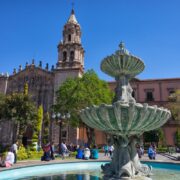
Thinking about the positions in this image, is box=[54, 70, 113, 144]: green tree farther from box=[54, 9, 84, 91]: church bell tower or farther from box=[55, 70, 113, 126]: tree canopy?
box=[54, 9, 84, 91]: church bell tower

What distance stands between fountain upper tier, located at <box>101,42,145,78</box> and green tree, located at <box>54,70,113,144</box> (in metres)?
14.3

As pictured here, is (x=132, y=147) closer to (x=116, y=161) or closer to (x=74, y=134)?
(x=116, y=161)

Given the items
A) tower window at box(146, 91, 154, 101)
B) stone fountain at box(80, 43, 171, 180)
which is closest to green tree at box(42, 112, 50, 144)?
tower window at box(146, 91, 154, 101)

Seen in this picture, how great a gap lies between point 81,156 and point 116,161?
9.22m

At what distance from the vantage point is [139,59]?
7.66m

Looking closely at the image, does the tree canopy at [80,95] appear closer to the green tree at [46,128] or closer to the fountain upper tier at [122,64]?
the green tree at [46,128]

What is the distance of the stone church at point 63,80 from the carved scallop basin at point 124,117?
25192mm

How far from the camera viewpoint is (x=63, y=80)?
3422 centimetres

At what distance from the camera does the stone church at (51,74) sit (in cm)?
3434

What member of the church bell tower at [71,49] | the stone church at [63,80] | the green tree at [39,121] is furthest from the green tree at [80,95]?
the church bell tower at [71,49]

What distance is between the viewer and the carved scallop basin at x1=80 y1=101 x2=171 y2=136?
588 cm

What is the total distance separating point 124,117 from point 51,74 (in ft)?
101

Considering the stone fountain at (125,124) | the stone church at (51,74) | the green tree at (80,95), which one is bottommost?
the stone fountain at (125,124)

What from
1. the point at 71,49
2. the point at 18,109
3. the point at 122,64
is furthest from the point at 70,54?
the point at 122,64
